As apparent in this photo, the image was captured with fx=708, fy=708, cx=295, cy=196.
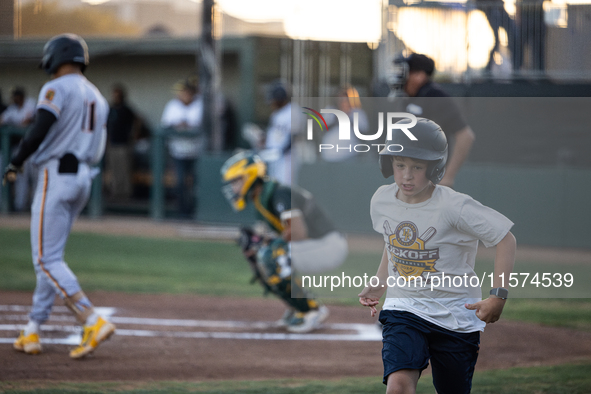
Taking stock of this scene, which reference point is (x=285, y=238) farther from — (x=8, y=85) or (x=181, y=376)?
(x=8, y=85)

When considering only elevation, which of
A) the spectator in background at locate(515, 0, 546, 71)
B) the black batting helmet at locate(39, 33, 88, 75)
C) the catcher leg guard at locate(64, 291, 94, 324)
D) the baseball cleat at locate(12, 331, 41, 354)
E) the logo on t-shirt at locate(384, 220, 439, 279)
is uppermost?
the spectator in background at locate(515, 0, 546, 71)

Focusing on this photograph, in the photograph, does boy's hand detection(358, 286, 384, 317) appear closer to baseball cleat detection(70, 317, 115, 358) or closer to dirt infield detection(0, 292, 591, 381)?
dirt infield detection(0, 292, 591, 381)

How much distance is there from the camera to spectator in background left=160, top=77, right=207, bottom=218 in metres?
12.9

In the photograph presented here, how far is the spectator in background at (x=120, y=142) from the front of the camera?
44.7 feet

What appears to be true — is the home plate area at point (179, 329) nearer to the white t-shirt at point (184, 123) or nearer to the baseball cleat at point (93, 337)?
the baseball cleat at point (93, 337)

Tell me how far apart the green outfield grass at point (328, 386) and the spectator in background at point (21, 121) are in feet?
32.7

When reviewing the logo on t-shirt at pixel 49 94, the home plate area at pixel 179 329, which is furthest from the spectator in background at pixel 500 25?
the logo on t-shirt at pixel 49 94

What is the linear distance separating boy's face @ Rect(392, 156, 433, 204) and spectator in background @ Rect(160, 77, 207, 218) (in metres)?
9.94

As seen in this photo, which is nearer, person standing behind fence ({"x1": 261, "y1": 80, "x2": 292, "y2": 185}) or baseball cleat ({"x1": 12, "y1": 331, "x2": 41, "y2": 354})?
baseball cleat ({"x1": 12, "y1": 331, "x2": 41, "y2": 354})

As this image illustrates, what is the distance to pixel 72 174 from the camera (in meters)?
4.97

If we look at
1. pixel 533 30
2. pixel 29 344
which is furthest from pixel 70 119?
pixel 533 30

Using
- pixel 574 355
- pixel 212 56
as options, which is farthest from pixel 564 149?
pixel 574 355

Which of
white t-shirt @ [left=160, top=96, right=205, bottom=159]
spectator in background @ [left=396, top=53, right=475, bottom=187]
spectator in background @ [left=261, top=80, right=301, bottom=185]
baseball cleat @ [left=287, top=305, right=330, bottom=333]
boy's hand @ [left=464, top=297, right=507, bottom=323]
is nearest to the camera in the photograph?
boy's hand @ [left=464, top=297, right=507, bottom=323]

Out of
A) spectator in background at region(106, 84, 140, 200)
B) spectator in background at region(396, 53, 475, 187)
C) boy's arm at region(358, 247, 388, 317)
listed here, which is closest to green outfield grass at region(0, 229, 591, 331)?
spectator in background at region(396, 53, 475, 187)
